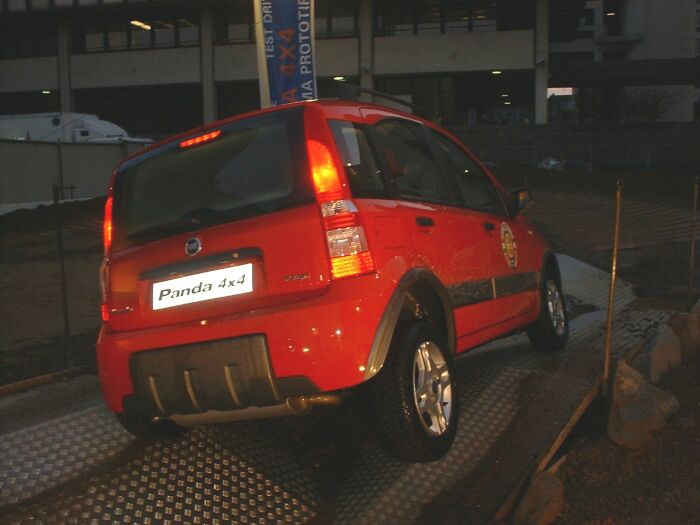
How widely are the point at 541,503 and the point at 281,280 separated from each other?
1.44 metres

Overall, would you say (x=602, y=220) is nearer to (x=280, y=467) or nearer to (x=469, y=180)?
(x=469, y=180)

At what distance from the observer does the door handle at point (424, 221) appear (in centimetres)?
393

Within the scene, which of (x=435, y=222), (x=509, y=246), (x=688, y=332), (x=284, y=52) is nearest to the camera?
(x=435, y=222)

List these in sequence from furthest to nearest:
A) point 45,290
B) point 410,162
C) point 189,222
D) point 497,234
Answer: point 45,290 < point 497,234 < point 410,162 < point 189,222

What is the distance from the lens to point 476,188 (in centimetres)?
522

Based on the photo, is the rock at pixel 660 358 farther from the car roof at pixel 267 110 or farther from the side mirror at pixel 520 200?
the car roof at pixel 267 110

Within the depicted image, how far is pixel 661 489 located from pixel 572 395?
3.87 ft

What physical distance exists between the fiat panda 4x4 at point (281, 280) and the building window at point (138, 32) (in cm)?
3165

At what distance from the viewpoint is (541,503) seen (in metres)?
3.19

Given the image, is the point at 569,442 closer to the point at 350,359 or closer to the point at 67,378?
the point at 350,359

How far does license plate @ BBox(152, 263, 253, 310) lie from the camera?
135 inches

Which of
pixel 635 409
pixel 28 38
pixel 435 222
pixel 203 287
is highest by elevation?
pixel 28 38

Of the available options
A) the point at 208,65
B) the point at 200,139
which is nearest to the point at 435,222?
the point at 200,139

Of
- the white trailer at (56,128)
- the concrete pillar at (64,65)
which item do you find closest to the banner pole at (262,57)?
the white trailer at (56,128)
